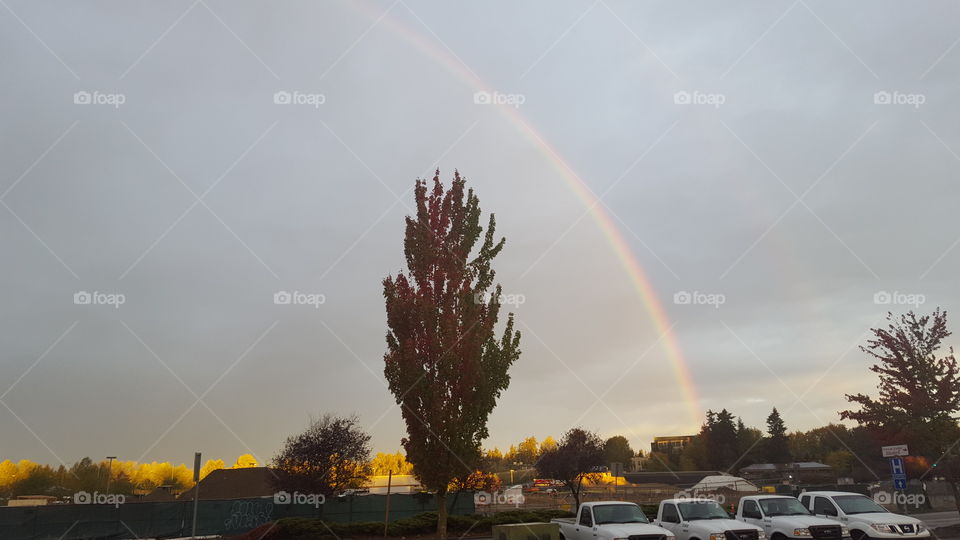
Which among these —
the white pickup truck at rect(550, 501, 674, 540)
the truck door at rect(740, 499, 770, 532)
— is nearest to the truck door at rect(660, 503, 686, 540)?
the white pickup truck at rect(550, 501, 674, 540)

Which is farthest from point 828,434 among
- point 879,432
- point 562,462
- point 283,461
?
point 283,461

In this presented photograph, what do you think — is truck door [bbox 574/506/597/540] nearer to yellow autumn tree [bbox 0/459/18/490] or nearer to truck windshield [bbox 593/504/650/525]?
truck windshield [bbox 593/504/650/525]

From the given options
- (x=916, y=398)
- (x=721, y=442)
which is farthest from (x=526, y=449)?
(x=916, y=398)

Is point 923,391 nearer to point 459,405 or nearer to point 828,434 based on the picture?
point 459,405

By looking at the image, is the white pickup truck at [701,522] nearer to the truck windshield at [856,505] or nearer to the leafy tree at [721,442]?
the truck windshield at [856,505]

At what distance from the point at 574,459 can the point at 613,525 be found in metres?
25.8

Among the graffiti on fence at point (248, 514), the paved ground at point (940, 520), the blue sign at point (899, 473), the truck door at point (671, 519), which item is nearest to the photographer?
the truck door at point (671, 519)

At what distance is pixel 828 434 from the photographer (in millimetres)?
116375

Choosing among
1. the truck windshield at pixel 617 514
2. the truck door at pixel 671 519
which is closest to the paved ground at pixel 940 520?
the truck door at pixel 671 519

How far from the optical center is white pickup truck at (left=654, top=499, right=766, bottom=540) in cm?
1411

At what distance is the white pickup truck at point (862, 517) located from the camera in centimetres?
1481

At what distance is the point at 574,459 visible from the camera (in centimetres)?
3938

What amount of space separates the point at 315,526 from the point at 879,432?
22351mm

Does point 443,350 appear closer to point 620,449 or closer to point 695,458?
point 695,458
